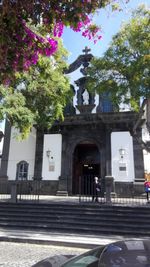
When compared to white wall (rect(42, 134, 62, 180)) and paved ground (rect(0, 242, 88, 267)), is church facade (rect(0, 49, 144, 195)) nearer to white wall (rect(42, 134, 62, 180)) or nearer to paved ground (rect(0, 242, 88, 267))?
white wall (rect(42, 134, 62, 180))

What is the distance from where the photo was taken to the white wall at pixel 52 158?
65.7ft

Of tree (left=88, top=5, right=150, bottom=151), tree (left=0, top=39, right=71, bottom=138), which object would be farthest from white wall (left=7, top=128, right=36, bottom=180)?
tree (left=88, top=5, right=150, bottom=151)

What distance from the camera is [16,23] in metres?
Answer: 4.52

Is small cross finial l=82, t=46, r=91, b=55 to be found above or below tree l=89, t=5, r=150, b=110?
above

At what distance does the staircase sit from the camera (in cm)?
1043

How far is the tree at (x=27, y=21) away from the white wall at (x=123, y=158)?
14541mm

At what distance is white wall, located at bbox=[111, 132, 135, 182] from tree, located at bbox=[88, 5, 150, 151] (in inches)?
182

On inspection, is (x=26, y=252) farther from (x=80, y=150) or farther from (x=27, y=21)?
(x=80, y=150)

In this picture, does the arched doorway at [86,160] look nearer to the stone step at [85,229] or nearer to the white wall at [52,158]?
the white wall at [52,158]

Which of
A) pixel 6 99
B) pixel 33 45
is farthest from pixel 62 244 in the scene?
pixel 6 99

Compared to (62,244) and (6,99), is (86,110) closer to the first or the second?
(6,99)

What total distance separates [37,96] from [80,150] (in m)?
7.39

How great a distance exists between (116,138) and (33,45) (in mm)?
15155

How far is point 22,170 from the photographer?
68.6 feet
